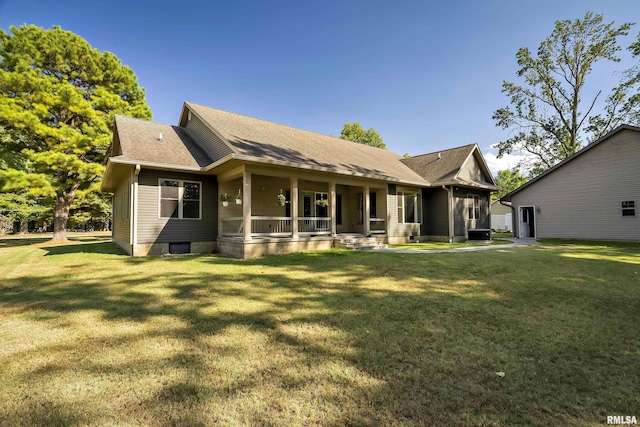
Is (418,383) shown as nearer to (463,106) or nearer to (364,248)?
(364,248)

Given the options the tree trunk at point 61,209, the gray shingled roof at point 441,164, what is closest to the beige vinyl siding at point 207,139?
the tree trunk at point 61,209

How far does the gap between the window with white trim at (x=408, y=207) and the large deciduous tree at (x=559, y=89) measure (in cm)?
1836

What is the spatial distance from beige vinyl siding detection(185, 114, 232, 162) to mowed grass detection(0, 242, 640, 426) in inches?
234

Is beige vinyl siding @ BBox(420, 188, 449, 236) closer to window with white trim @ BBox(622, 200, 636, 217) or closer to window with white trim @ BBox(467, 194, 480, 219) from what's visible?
window with white trim @ BBox(467, 194, 480, 219)

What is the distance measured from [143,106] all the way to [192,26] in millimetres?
10683

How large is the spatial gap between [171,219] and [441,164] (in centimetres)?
1447

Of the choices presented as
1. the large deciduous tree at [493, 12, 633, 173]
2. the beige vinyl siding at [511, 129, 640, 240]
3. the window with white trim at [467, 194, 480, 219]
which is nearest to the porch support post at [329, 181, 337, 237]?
the window with white trim at [467, 194, 480, 219]

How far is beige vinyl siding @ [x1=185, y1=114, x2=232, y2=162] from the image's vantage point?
10969mm

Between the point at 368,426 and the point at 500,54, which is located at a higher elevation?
the point at 500,54

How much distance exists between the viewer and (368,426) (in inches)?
Result: 79.0

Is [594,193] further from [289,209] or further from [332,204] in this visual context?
[289,209]

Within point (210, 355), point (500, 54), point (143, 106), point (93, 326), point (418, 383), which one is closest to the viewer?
point (418, 383)

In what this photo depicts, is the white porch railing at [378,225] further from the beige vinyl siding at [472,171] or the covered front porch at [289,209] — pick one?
the beige vinyl siding at [472,171]

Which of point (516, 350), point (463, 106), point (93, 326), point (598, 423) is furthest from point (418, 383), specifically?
point (463, 106)
